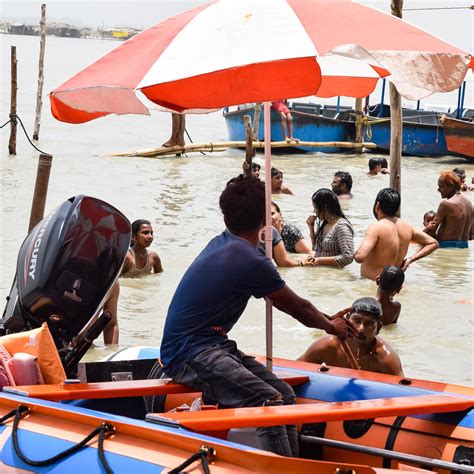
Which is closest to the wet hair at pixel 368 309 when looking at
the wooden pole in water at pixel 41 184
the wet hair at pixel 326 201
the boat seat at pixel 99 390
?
the boat seat at pixel 99 390

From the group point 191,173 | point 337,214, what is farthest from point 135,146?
point 337,214

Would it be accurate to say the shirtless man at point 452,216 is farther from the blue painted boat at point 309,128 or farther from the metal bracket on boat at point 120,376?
the blue painted boat at point 309,128

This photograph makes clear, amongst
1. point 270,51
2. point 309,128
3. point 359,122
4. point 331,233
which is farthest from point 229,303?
point 309,128

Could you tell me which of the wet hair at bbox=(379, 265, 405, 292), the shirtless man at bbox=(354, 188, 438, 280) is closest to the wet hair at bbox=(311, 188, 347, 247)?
the shirtless man at bbox=(354, 188, 438, 280)

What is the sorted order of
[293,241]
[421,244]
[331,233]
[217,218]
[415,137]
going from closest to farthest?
1. [421,244]
2. [331,233]
3. [293,241]
4. [217,218]
5. [415,137]

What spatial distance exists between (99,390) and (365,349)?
196 cm

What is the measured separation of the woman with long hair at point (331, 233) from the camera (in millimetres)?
11805

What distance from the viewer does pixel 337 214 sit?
470 inches

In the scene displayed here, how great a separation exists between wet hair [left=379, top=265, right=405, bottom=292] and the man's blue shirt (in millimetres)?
4124

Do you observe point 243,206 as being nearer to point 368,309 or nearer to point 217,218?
point 368,309

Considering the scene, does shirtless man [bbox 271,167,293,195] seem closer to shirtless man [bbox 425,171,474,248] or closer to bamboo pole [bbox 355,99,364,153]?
shirtless man [bbox 425,171,474,248]

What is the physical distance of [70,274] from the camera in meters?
6.68

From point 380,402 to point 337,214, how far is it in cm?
659

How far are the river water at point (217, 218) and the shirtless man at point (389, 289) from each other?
0.17 meters
